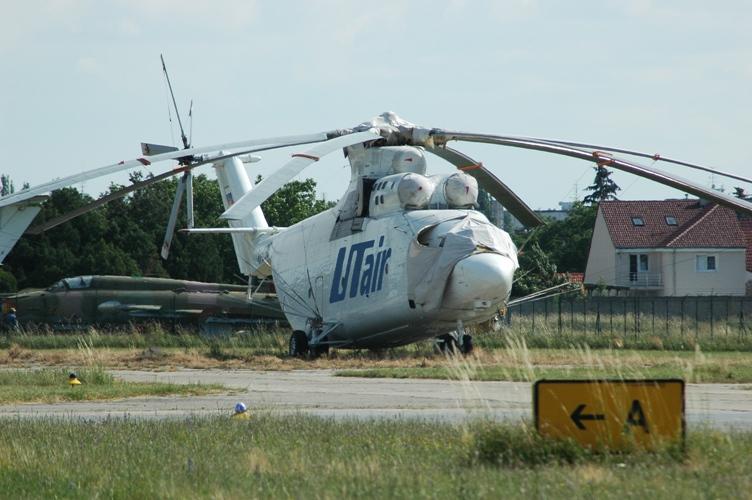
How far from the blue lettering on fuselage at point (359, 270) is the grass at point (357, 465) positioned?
47.2 ft

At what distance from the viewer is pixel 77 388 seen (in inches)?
853

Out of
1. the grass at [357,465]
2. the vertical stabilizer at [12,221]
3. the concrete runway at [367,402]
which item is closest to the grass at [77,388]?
the concrete runway at [367,402]

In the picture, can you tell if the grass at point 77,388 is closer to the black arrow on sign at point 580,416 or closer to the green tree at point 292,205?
the black arrow on sign at point 580,416

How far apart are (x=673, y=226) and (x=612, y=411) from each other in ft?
220

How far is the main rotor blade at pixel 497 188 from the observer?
28828 mm

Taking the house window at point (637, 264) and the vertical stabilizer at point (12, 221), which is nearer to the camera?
the vertical stabilizer at point (12, 221)

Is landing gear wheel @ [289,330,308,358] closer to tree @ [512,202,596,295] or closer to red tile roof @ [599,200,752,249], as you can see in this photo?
red tile roof @ [599,200,752,249]

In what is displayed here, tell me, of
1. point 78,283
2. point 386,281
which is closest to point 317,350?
point 386,281

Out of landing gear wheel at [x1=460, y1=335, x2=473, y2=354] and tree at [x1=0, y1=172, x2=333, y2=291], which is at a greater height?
tree at [x1=0, y1=172, x2=333, y2=291]

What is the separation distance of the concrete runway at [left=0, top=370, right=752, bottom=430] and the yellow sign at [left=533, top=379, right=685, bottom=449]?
3.61 m

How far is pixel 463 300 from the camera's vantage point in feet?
87.4

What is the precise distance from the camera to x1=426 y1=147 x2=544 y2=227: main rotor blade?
1135 inches

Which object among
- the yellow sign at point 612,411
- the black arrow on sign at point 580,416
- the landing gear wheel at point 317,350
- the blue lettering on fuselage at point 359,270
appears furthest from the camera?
the landing gear wheel at point 317,350

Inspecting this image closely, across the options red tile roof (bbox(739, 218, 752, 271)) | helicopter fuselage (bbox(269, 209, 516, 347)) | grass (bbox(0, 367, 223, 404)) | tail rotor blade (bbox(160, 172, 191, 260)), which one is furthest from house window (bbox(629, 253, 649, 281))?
grass (bbox(0, 367, 223, 404))
